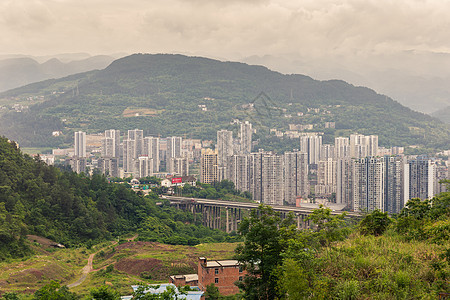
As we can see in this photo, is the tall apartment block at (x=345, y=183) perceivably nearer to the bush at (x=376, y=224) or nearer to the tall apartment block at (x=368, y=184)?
the tall apartment block at (x=368, y=184)

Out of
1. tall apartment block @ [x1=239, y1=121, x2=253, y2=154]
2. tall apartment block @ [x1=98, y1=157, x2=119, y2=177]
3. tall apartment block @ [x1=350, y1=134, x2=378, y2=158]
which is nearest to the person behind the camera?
tall apartment block @ [x1=98, y1=157, x2=119, y2=177]

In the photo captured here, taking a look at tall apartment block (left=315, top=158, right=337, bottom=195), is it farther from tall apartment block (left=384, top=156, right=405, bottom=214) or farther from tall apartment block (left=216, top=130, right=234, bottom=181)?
tall apartment block (left=384, top=156, right=405, bottom=214)

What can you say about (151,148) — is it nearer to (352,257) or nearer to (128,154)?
(128,154)

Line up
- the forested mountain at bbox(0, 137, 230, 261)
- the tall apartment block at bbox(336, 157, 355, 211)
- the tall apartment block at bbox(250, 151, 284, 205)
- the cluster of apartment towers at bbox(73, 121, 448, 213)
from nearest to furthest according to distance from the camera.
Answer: the forested mountain at bbox(0, 137, 230, 261) → the cluster of apartment towers at bbox(73, 121, 448, 213) → the tall apartment block at bbox(336, 157, 355, 211) → the tall apartment block at bbox(250, 151, 284, 205)

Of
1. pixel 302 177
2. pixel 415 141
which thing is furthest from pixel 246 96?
pixel 302 177

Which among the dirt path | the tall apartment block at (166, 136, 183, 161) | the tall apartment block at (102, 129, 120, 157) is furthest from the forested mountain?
the tall apartment block at (166, 136, 183, 161)

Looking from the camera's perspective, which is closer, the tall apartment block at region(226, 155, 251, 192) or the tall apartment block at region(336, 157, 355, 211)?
the tall apartment block at region(336, 157, 355, 211)
